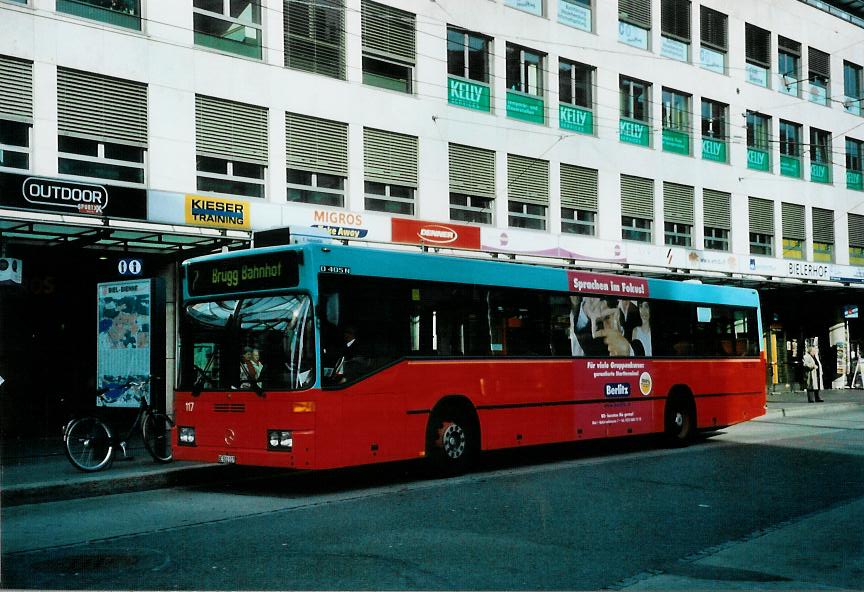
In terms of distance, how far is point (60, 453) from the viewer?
1499 centimetres

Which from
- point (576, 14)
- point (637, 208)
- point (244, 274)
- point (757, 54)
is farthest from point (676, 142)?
point (244, 274)

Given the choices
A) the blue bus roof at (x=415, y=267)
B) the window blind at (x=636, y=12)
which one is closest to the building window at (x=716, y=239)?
the window blind at (x=636, y=12)

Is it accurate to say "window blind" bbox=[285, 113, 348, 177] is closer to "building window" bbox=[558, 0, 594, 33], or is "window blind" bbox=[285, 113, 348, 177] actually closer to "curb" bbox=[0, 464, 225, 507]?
"building window" bbox=[558, 0, 594, 33]

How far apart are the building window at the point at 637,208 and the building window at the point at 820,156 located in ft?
35.3

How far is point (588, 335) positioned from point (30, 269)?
1045 centimetres

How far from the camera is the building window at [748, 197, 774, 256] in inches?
1344

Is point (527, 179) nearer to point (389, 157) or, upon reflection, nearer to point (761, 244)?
point (389, 157)

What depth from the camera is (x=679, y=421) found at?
16.8m

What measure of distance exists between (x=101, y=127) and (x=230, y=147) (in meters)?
2.74

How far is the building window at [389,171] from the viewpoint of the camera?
886 inches

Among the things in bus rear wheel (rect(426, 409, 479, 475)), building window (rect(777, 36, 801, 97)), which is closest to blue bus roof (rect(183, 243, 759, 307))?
bus rear wheel (rect(426, 409, 479, 475))

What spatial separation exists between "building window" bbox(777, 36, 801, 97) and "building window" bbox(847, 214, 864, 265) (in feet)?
19.3

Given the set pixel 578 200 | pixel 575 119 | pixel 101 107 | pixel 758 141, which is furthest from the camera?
pixel 758 141

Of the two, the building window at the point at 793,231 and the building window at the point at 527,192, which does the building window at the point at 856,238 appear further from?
the building window at the point at 527,192
